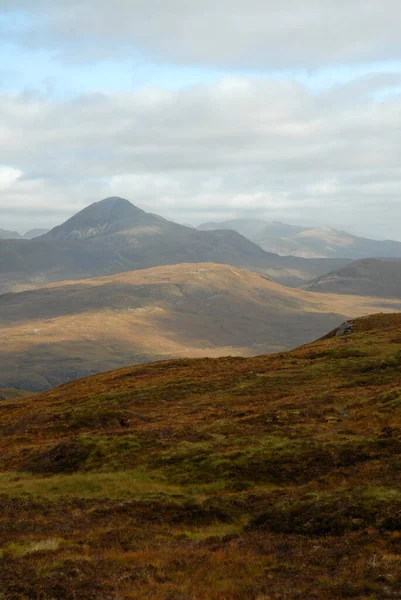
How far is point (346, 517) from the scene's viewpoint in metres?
28.1

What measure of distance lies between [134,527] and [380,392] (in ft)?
112

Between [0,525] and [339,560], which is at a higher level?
[339,560]

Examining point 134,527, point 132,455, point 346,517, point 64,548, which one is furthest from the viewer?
point 132,455

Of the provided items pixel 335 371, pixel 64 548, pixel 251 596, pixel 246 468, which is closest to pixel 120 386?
pixel 335 371

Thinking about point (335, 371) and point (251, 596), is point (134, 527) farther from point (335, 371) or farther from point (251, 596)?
point (335, 371)

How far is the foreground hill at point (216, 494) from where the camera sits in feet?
71.7

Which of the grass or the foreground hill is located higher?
the foreground hill

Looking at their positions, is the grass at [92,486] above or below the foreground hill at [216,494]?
below

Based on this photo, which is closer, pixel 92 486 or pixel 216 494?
pixel 216 494

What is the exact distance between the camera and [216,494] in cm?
3588

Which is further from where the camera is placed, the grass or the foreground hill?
the grass

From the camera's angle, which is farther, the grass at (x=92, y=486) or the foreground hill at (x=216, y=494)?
the grass at (x=92, y=486)

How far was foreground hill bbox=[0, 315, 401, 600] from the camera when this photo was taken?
21844 millimetres

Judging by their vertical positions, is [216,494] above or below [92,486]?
above
